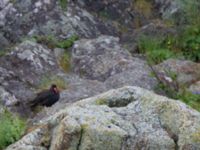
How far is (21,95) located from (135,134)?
495 centimetres

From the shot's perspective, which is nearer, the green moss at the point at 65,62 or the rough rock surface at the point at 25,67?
the rough rock surface at the point at 25,67

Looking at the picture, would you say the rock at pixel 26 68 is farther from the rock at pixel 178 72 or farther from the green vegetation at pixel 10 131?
the green vegetation at pixel 10 131

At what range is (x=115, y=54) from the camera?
533 inches

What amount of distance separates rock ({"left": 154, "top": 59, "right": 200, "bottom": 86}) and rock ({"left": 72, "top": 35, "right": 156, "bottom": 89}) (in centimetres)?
27

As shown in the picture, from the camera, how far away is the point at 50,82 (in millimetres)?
12641

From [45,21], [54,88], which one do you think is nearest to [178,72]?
[54,88]

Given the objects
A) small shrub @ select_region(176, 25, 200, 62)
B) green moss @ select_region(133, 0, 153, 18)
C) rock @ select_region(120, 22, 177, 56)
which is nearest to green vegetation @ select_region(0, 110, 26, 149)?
rock @ select_region(120, 22, 177, 56)

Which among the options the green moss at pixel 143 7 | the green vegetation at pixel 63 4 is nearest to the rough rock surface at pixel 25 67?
the green vegetation at pixel 63 4

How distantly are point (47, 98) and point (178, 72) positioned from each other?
284 centimetres

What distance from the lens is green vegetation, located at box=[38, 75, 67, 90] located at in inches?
491

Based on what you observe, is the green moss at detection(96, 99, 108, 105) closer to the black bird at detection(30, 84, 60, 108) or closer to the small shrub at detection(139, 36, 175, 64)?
the black bird at detection(30, 84, 60, 108)

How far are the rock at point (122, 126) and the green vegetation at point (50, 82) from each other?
4616 millimetres

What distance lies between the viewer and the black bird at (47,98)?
1152cm

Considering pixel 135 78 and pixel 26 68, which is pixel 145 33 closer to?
pixel 135 78
